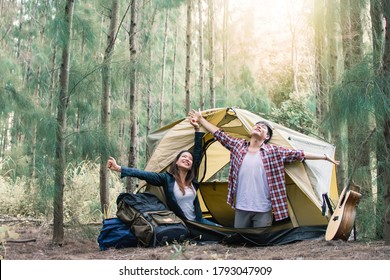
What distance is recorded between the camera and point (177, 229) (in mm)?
4676

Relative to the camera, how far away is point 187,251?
4.09 meters

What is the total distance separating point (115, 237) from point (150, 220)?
38 cm

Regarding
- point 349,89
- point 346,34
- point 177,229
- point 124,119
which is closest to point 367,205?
point 349,89

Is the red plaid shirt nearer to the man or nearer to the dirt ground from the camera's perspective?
the man

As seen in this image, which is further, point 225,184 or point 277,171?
point 225,184

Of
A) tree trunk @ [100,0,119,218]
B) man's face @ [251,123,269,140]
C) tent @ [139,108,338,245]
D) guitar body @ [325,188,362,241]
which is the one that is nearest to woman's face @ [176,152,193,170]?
tent @ [139,108,338,245]

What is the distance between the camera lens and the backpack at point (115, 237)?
4652mm

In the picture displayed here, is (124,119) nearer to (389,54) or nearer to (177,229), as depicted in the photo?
(177,229)

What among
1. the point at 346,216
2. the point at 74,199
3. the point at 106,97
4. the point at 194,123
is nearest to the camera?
the point at 346,216

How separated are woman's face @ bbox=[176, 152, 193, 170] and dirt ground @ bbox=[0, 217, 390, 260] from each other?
0.87 metres

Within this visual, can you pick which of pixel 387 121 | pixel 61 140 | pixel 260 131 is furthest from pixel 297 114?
pixel 387 121

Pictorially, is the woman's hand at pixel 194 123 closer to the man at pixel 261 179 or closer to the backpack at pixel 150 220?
the man at pixel 261 179

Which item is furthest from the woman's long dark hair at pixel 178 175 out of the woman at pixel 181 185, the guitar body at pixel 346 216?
the guitar body at pixel 346 216

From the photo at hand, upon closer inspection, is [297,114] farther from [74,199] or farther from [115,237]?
[115,237]
